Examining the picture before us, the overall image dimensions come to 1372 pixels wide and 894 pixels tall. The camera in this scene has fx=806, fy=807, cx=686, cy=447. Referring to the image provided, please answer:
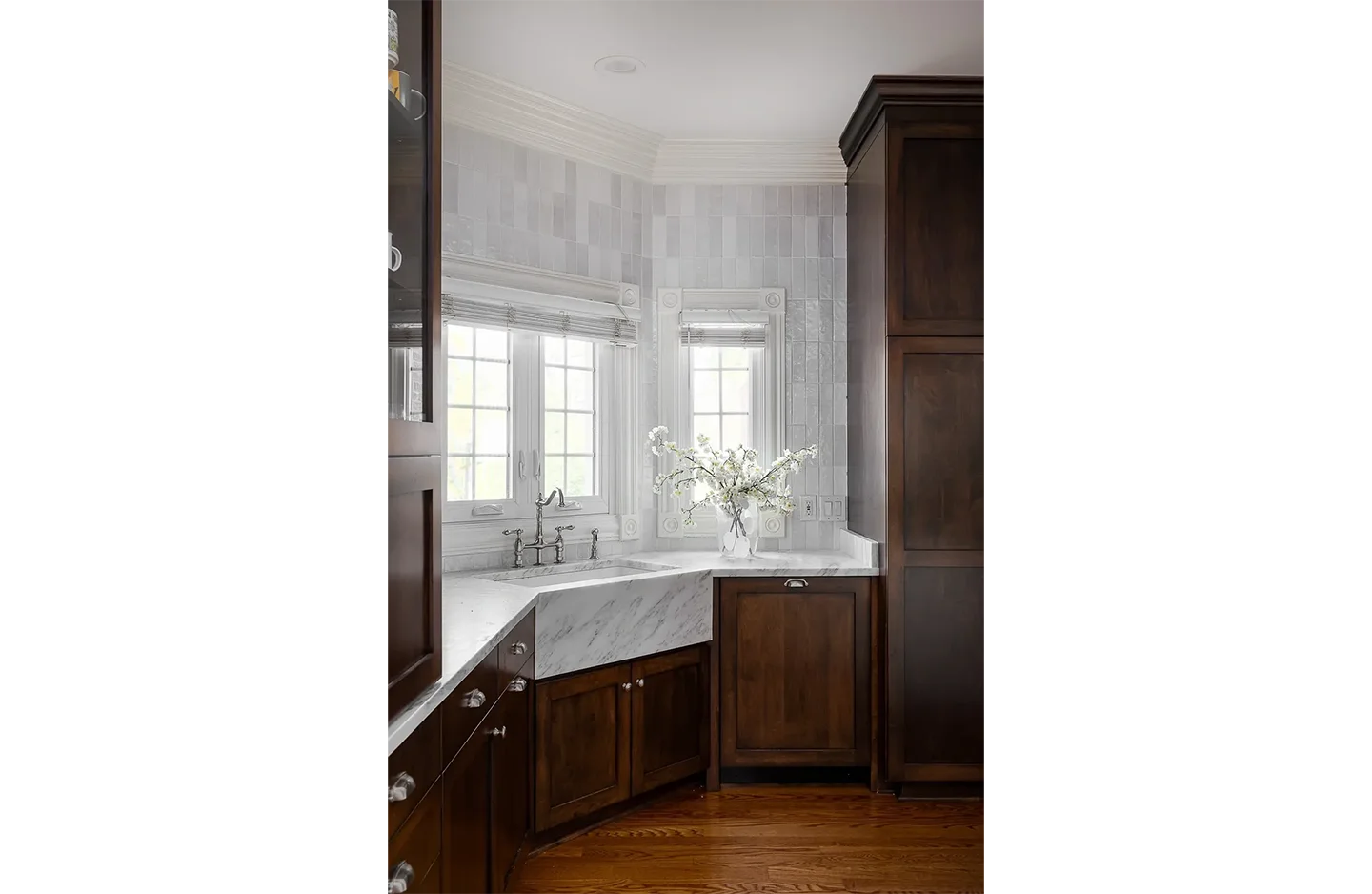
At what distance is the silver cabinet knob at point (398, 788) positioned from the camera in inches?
47.4

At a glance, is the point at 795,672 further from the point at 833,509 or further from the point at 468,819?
the point at 468,819

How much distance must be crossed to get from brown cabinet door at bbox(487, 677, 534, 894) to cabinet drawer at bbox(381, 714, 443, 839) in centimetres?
47

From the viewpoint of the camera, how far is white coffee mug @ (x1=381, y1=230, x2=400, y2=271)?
4.14ft

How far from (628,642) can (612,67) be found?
2118 millimetres

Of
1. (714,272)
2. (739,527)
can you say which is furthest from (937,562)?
(714,272)

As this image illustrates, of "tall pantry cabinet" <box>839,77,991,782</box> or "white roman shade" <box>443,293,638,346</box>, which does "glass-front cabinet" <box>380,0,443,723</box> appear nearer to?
"white roman shade" <box>443,293,638,346</box>


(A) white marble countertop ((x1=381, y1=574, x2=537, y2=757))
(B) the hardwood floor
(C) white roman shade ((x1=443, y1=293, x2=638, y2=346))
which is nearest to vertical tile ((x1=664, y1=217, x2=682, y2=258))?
(C) white roman shade ((x1=443, y1=293, x2=638, y2=346))

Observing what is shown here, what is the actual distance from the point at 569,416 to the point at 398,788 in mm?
2376

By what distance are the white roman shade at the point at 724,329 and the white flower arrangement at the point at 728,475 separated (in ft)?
1.51
